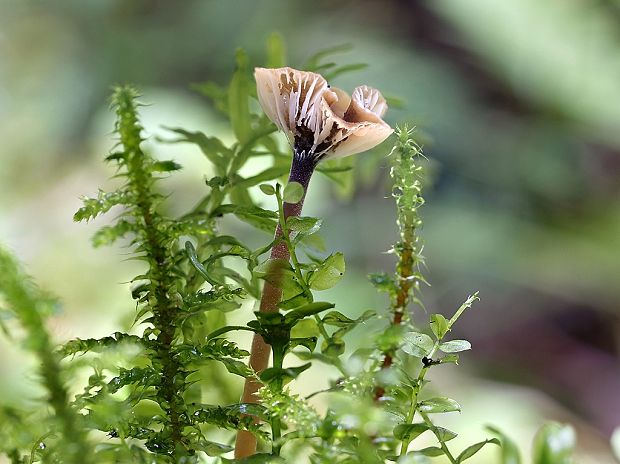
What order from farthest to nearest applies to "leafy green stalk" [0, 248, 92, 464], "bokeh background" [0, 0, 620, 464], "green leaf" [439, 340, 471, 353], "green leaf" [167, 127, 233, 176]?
"bokeh background" [0, 0, 620, 464] < "green leaf" [167, 127, 233, 176] < "green leaf" [439, 340, 471, 353] < "leafy green stalk" [0, 248, 92, 464]

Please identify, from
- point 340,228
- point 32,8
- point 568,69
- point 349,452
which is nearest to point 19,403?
point 349,452

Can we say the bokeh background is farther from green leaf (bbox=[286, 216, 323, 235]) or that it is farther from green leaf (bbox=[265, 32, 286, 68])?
green leaf (bbox=[286, 216, 323, 235])

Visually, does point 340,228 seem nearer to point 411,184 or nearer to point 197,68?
point 197,68

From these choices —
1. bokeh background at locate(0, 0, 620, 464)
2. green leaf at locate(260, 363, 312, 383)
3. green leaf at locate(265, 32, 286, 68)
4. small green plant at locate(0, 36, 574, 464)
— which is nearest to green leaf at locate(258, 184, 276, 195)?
small green plant at locate(0, 36, 574, 464)

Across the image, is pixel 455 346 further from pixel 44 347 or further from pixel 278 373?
pixel 44 347

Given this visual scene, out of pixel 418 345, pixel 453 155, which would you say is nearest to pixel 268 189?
pixel 418 345

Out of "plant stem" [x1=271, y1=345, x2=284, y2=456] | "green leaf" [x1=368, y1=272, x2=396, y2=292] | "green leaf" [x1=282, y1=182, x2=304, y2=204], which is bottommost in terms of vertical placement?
"plant stem" [x1=271, y1=345, x2=284, y2=456]

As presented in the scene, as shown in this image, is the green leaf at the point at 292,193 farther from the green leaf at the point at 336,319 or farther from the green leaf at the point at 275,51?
the green leaf at the point at 275,51
